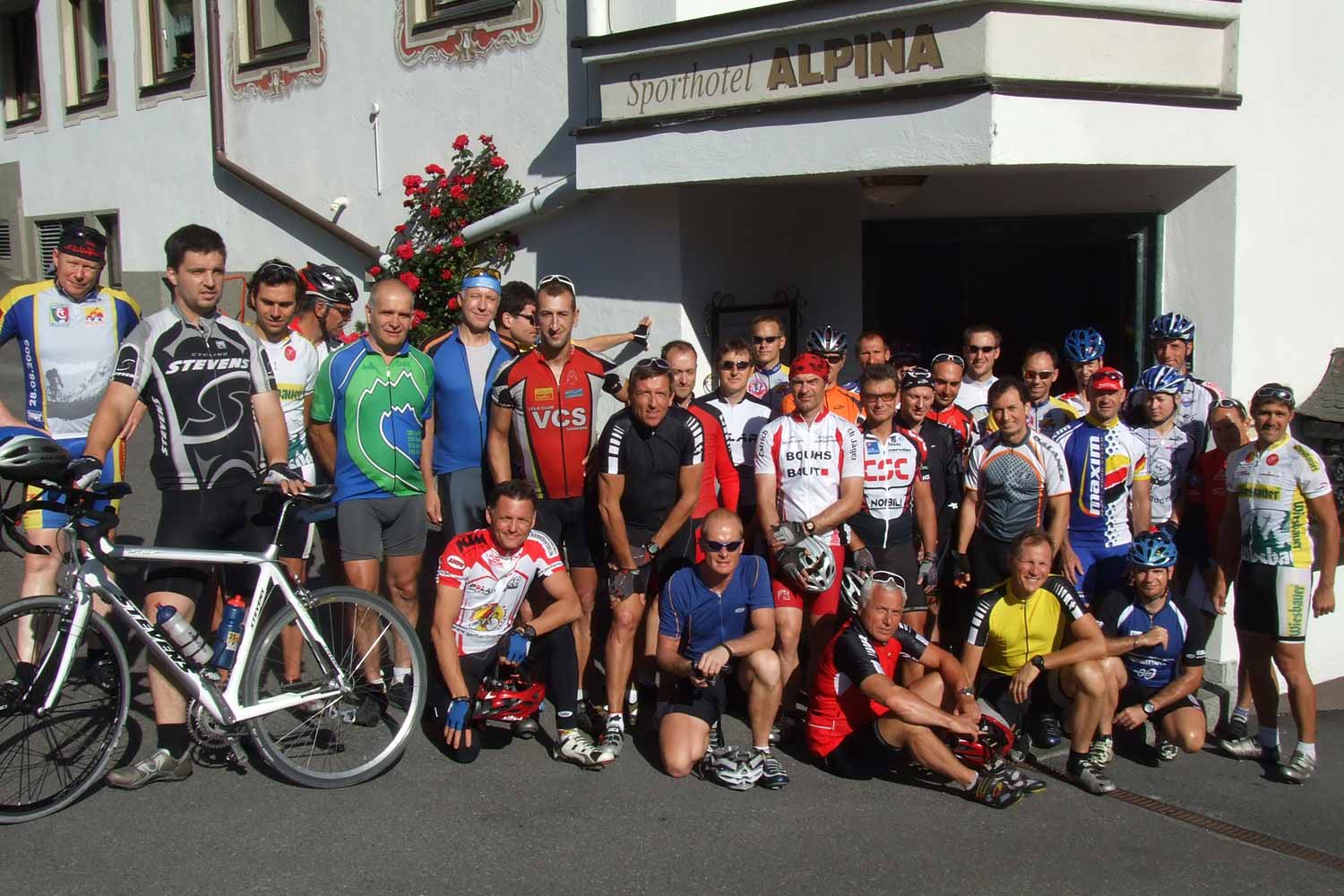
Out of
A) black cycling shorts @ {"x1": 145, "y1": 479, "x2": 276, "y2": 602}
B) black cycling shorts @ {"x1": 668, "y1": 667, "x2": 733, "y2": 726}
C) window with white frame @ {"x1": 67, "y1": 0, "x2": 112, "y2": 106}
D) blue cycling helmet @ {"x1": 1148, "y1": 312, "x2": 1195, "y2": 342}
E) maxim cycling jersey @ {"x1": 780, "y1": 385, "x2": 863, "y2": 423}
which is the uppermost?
window with white frame @ {"x1": 67, "y1": 0, "x2": 112, "y2": 106}

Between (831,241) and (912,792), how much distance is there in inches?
189

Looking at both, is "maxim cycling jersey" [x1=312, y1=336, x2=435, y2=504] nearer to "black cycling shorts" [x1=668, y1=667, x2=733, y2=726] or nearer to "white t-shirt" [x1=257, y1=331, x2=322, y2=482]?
"white t-shirt" [x1=257, y1=331, x2=322, y2=482]

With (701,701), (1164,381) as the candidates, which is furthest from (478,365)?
(1164,381)

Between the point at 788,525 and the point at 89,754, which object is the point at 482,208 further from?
the point at 89,754

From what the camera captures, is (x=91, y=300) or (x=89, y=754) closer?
(x=89, y=754)

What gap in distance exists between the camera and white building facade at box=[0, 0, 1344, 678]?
6.62 metres

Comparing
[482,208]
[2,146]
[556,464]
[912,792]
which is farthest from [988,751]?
[2,146]

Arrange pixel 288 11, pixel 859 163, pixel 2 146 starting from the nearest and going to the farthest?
pixel 859 163, pixel 288 11, pixel 2 146

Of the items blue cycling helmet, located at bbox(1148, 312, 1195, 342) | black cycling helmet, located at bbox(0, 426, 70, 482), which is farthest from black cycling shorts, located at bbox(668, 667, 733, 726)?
blue cycling helmet, located at bbox(1148, 312, 1195, 342)

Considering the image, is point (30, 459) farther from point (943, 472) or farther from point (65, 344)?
point (943, 472)

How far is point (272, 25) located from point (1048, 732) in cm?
991

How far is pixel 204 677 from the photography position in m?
4.81

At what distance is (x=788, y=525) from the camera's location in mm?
5777

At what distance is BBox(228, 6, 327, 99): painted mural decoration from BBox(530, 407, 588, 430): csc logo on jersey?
259 inches
